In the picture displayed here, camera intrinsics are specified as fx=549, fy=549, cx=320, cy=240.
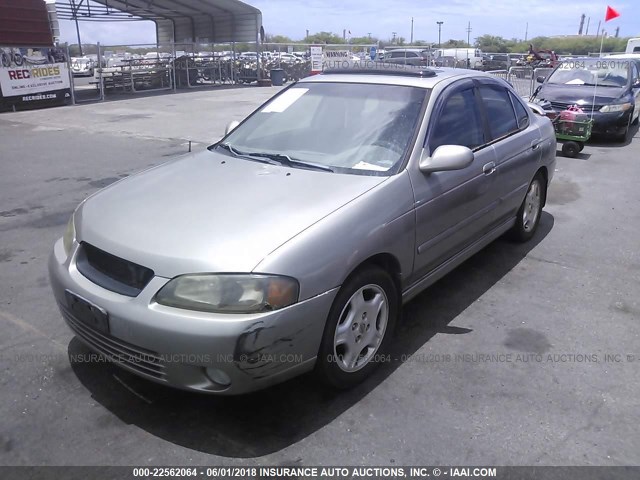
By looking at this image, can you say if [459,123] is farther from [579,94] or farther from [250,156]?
[579,94]

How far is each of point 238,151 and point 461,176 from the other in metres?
1.54

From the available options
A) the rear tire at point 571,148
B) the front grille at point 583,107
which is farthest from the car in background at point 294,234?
the front grille at point 583,107

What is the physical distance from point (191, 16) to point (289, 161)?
27.9 metres

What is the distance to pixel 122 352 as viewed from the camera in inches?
103

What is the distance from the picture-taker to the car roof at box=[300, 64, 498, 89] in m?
3.83

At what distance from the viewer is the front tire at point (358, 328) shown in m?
2.77

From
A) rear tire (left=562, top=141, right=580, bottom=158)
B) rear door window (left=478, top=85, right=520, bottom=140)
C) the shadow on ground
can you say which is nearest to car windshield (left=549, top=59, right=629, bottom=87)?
rear tire (left=562, top=141, right=580, bottom=158)

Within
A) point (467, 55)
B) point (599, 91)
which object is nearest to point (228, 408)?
point (599, 91)

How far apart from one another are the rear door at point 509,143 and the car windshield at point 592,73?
7534 mm

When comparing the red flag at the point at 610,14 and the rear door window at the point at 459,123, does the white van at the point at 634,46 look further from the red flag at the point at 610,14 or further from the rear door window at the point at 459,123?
the rear door window at the point at 459,123

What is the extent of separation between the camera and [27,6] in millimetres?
15547

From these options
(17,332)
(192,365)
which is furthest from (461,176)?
(17,332)

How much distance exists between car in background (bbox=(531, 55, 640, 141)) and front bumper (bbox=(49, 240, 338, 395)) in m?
8.75

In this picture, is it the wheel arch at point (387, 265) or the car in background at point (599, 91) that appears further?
the car in background at point (599, 91)
